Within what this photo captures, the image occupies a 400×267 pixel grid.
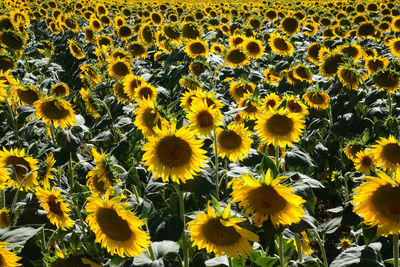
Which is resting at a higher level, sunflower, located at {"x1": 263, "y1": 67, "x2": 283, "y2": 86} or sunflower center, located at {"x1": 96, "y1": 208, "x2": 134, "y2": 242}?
sunflower center, located at {"x1": 96, "y1": 208, "x2": 134, "y2": 242}

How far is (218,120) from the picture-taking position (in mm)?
2182

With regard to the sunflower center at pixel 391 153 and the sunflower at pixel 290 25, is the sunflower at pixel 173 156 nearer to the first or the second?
the sunflower center at pixel 391 153

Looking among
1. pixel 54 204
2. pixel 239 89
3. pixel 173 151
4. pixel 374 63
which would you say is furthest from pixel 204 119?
pixel 374 63

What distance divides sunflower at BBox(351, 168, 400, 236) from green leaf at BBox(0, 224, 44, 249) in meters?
1.21

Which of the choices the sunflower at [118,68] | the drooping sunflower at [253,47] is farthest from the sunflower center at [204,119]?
the drooping sunflower at [253,47]

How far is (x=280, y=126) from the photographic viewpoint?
7.79 feet

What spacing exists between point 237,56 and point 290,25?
217 cm

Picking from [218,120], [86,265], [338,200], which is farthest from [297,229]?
[338,200]

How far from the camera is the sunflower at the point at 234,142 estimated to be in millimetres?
2367

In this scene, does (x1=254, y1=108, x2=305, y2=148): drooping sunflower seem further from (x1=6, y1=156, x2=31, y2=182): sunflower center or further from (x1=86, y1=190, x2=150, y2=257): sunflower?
(x1=6, y1=156, x2=31, y2=182): sunflower center

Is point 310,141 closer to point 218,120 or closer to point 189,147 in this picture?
point 218,120

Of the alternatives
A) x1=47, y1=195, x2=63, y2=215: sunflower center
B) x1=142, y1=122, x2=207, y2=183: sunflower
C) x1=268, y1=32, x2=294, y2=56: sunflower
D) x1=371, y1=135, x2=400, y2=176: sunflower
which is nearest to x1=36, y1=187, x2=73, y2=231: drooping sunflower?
x1=47, y1=195, x2=63, y2=215: sunflower center

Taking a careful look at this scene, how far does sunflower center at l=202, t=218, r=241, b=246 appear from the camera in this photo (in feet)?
5.29

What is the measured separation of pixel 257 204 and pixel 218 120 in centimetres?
72
